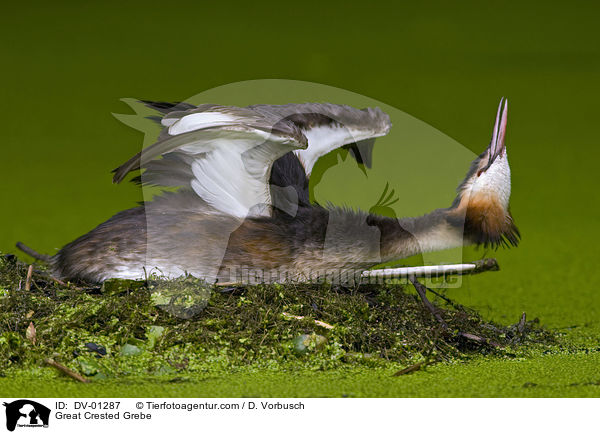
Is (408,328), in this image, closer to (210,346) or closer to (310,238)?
(310,238)

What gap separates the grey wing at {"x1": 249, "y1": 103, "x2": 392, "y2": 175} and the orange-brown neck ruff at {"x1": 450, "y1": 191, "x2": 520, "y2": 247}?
3.02ft

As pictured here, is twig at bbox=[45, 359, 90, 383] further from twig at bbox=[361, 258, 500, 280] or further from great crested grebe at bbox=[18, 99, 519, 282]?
twig at bbox=[361, 258, 500, 280]

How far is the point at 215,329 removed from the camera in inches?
116

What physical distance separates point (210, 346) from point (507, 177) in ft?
4.78

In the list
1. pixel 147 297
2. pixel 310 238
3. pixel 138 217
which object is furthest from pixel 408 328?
pixel 138 217

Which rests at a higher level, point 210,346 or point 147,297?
point 147,297

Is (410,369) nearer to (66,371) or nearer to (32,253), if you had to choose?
(66,371)

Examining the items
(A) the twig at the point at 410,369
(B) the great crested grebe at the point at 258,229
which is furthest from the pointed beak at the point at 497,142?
(A) the twig at the point at 410,369

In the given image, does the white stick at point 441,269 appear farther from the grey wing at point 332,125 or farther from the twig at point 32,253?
the twig at point 32,253

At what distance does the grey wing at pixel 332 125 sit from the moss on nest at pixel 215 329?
105cm

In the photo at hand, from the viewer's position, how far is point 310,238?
3377mm

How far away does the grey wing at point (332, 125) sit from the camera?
13.2 feet
